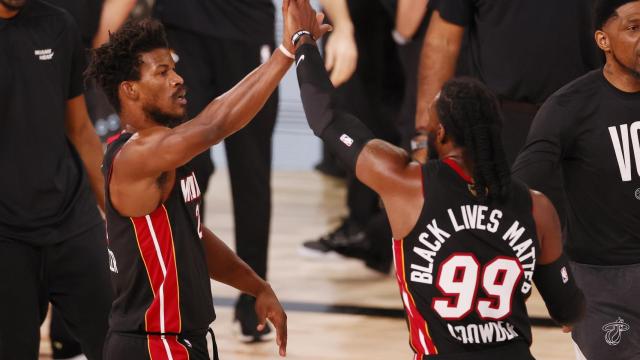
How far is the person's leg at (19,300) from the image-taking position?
4484 mm

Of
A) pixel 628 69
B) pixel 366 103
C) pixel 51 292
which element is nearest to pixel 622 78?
pixel 628 69

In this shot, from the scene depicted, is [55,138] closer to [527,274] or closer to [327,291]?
[527,274]

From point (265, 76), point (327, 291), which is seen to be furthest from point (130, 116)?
point (327, 291)

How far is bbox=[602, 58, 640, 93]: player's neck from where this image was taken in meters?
4.29

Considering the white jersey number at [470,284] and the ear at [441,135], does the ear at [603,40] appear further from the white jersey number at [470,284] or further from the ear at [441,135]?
the white jersey number at [470,284]

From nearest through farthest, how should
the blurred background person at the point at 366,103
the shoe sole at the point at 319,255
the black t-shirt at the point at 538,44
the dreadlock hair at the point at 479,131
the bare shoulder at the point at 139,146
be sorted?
the dreadlock hair at the point at 479,131, the bare shoulder at the point at 139,146, the black t-shirt at the point at 538,44, the blurred background person at the point at 366,103, the shoe sole at the point at 319,255

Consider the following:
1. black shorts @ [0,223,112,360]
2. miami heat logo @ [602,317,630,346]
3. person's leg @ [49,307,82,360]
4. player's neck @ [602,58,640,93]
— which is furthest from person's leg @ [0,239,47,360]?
player's neck @ [602,58,640,93]

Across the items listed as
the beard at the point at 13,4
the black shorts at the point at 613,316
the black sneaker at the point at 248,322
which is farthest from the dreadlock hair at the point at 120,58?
the black sneaker at the point at 248,322

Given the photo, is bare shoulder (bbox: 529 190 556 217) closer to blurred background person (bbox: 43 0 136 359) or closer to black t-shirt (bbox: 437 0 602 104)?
black t-shirt (bbox: 437 0 602 104)

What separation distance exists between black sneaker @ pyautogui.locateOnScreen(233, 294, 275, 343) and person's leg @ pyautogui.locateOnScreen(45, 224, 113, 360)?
4.90 feet

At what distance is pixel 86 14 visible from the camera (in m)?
6.16

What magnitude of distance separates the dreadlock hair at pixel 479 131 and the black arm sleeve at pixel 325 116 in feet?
0.91

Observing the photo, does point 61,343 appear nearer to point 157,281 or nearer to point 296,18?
point 157,281

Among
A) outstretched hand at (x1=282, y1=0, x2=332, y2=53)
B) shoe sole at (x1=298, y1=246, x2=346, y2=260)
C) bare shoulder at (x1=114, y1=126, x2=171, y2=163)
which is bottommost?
shoe sole at (x1=298, y1=246, x2=346, y2=260)
